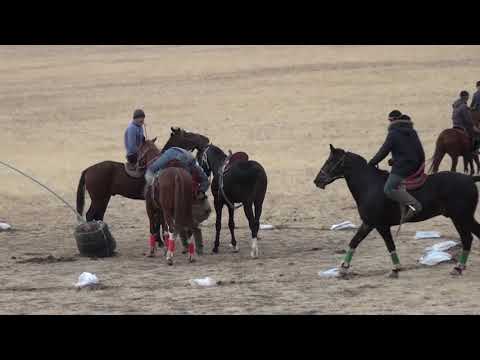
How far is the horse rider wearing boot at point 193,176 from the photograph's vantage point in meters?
16.1

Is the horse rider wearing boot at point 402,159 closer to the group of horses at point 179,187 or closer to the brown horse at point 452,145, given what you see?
the group of horses at point 179,187

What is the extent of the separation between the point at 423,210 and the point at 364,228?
841 mm

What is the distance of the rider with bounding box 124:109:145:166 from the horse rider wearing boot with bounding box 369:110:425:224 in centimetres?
483

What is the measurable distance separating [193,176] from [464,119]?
9185mm

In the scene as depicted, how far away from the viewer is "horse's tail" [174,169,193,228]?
1544 centimetres

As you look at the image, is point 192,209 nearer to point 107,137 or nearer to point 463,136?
point 463,136

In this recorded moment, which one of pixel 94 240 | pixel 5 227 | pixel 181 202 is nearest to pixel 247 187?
pixel 181 202

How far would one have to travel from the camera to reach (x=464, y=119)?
76.6 feet

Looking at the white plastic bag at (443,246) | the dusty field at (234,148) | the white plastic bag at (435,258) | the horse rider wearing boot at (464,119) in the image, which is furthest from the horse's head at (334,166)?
the horse rider wearing boot at (464,119)

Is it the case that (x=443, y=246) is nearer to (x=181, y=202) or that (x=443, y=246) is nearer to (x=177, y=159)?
(x=181, y=202)

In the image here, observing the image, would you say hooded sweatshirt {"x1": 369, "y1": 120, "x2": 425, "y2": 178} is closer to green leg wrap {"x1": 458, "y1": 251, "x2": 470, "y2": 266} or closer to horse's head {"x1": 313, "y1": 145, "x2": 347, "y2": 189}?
horse's head {"x1": 313, "y1": 145, "x2": 347, "y2": 189}

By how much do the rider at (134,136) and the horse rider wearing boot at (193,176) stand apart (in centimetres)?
90

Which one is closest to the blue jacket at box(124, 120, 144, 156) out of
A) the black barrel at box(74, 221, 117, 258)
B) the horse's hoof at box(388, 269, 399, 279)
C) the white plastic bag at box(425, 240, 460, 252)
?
the black barrel at box(74, 221, 117, 258)

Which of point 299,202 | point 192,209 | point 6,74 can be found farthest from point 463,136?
point 6,74
